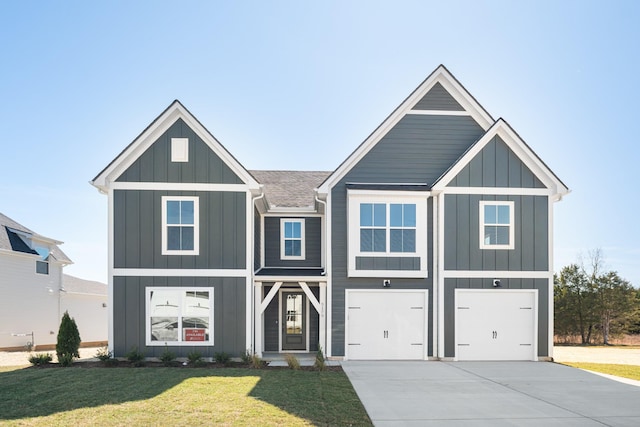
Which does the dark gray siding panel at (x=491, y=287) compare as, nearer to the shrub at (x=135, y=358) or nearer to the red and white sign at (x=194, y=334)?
the red and white sign at (x=194, y=334)

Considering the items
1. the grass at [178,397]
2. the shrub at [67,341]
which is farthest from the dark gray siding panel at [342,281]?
the shrub at [67,341]

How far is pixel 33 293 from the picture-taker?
959 inches

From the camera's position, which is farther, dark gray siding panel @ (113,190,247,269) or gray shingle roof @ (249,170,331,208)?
gray shingle roof @ (249,170,331,208)

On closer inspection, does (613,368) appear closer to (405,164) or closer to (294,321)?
(405,164)

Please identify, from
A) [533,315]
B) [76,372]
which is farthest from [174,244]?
Answer: [533,315]

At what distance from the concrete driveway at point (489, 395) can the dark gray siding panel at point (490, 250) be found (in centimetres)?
305

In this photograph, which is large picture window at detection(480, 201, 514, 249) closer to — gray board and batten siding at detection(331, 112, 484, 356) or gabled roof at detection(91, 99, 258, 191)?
gray board and batten siding at detection(331, 112, 484, 356)

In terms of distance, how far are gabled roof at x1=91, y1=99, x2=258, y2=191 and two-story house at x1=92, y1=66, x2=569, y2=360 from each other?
0.03 metres

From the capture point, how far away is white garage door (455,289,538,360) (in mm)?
15344

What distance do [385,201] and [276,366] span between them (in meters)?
5.91

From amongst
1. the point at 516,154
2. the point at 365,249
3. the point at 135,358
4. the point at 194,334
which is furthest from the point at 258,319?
the point at 516,154

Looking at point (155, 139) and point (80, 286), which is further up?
point (155, 139)

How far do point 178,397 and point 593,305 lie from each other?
2551cm

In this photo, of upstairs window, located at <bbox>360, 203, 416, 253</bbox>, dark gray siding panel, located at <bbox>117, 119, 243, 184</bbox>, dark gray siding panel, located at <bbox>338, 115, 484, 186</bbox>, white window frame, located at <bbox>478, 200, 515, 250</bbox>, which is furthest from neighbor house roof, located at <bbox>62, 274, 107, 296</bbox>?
white window frame, located at <bbox>478, 200, 515, 250</bbox>
